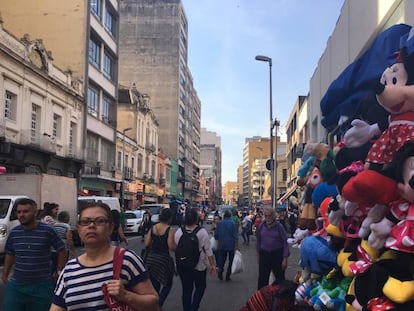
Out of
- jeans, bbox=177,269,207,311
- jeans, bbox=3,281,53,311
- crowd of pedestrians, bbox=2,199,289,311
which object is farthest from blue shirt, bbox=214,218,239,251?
jeans, bbox=3,281,53,311

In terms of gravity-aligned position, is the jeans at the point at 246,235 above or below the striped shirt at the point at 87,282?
below

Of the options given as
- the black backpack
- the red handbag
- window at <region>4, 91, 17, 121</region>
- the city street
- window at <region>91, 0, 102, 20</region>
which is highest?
window at <region>91, 0, 102, 20</region>

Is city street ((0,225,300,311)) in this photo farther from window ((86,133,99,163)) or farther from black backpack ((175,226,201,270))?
window ((86,133,99,163))

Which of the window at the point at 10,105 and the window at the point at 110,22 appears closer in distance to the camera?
the window at the point at 10,105

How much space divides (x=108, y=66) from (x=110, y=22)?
Result: 3.86 metres

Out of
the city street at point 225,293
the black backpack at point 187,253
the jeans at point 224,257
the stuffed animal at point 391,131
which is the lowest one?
the city street at point 225,293

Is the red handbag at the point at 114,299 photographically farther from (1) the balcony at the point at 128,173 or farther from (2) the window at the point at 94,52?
(1) the balcony at the point at 128,173

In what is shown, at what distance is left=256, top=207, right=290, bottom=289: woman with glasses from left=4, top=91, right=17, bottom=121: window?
71.9 feet

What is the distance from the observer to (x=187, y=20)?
311 ft

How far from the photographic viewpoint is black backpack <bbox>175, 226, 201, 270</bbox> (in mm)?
7387

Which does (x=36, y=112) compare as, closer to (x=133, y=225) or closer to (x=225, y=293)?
(x=133, y=225)

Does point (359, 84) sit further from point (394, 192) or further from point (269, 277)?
point (269, 277)

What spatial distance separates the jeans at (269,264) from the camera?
8477mm

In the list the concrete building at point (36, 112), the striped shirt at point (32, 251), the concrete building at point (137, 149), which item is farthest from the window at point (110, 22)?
the striped shirt at point (32, 251)
